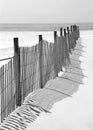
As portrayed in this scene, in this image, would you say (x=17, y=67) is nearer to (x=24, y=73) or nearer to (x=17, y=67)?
(x=17, y=67)

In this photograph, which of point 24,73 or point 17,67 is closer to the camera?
point 17,67

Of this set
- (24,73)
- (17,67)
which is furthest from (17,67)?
(24,73)

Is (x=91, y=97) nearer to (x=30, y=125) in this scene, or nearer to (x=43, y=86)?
(x=43, y=86)

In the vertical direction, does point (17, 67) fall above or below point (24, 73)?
above

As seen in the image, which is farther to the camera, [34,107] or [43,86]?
[43,86]

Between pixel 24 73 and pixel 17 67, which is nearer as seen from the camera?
pixel 17 67

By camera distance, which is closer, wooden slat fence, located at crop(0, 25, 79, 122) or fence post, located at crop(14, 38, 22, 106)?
wooden slat fence, located at crop(0, 25, 79, 122)

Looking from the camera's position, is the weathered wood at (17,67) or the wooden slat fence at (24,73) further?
the weathered wood at (17,67)

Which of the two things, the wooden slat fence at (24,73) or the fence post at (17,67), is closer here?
the wooden slat fence at (24,73)

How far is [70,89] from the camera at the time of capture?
7.60m

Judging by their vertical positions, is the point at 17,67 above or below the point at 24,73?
above

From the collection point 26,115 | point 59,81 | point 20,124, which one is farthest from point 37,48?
point 20,124

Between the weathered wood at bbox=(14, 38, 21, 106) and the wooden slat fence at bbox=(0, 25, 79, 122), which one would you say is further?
the weathered wood at bbox=(14, 38, 21, 106)

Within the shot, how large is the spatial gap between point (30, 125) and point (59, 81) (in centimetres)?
364
